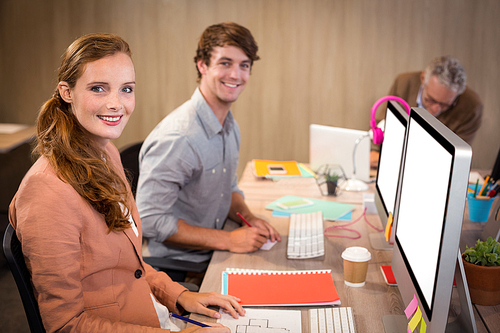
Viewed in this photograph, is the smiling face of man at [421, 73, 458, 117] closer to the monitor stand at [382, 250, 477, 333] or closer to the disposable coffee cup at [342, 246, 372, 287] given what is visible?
the disposable coffee cup at [342, 246, 372, 287]

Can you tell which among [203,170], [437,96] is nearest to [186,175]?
[203,170]

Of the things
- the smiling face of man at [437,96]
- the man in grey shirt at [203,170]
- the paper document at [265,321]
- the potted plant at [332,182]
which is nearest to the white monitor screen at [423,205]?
the paper document at [265,321]

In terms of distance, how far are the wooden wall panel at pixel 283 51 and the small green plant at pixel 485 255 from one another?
8.95 feet

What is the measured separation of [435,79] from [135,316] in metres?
2.39

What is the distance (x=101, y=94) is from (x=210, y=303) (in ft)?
2.03

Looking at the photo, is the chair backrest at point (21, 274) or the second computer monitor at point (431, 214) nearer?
the second computer monitor at point (431, 214)

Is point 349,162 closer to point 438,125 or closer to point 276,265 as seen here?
point 276,265

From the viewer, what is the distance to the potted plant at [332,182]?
A: 2104 millimetres

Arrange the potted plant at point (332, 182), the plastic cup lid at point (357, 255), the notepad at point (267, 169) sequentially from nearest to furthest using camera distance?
the plastic cup lid at point (357, 255)
the potted plant at point (332, 182)
the notepad at point (267, 169)

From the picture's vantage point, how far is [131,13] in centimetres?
368

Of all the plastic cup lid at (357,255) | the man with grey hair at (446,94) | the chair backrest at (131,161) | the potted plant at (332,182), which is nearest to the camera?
the plastic cup lid at (357,255)

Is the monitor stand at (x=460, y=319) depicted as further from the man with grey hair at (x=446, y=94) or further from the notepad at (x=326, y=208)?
the man with grey hair at (x=446, y=94)

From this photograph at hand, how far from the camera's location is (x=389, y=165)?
1410mm

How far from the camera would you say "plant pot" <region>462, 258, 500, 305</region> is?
1069 millimetres
